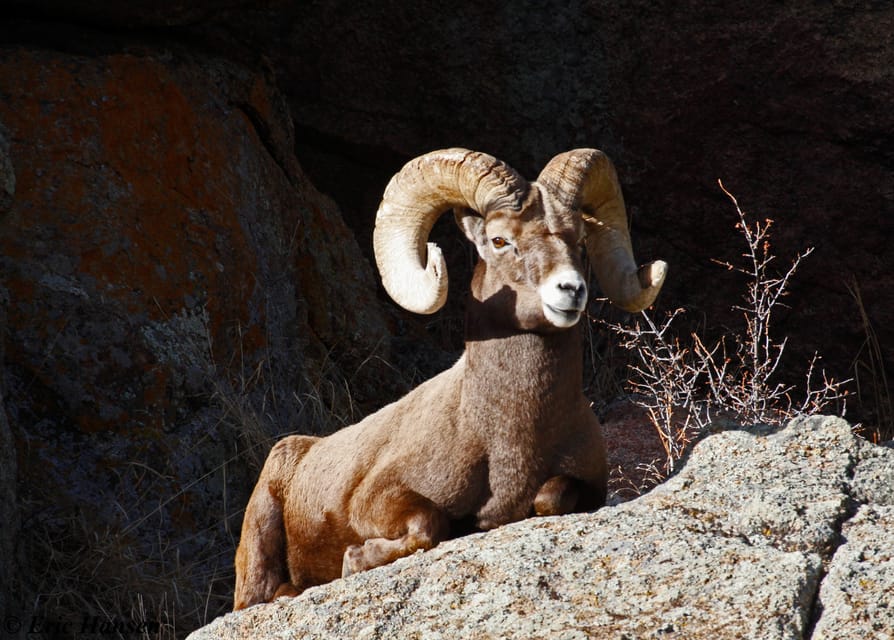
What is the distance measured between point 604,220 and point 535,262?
0.79 metres

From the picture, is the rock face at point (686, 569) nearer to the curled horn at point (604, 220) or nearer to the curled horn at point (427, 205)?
the curled horn at point (604, 220)

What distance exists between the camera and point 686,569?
445 centimetres

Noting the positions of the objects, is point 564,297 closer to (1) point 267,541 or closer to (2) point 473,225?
(2) point 473,225

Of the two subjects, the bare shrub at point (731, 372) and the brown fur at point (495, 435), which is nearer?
the brown fur at point (495, 435)

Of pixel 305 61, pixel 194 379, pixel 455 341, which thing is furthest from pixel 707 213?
pixel 194 379

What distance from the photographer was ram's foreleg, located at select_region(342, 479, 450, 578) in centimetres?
579

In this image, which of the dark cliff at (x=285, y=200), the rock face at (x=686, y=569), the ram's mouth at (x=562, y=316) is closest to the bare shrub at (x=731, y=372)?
the dark cliff at (x=285, y=200)

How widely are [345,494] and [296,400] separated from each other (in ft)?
7.74

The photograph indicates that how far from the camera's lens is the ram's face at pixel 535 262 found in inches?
230

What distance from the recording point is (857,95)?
8.97 m

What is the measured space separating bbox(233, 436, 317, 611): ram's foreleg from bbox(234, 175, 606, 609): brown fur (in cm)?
39

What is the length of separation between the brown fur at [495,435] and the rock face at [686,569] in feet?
2.52

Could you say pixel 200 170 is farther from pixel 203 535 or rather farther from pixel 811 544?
pixel 811 544

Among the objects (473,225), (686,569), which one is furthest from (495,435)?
(686,569)
